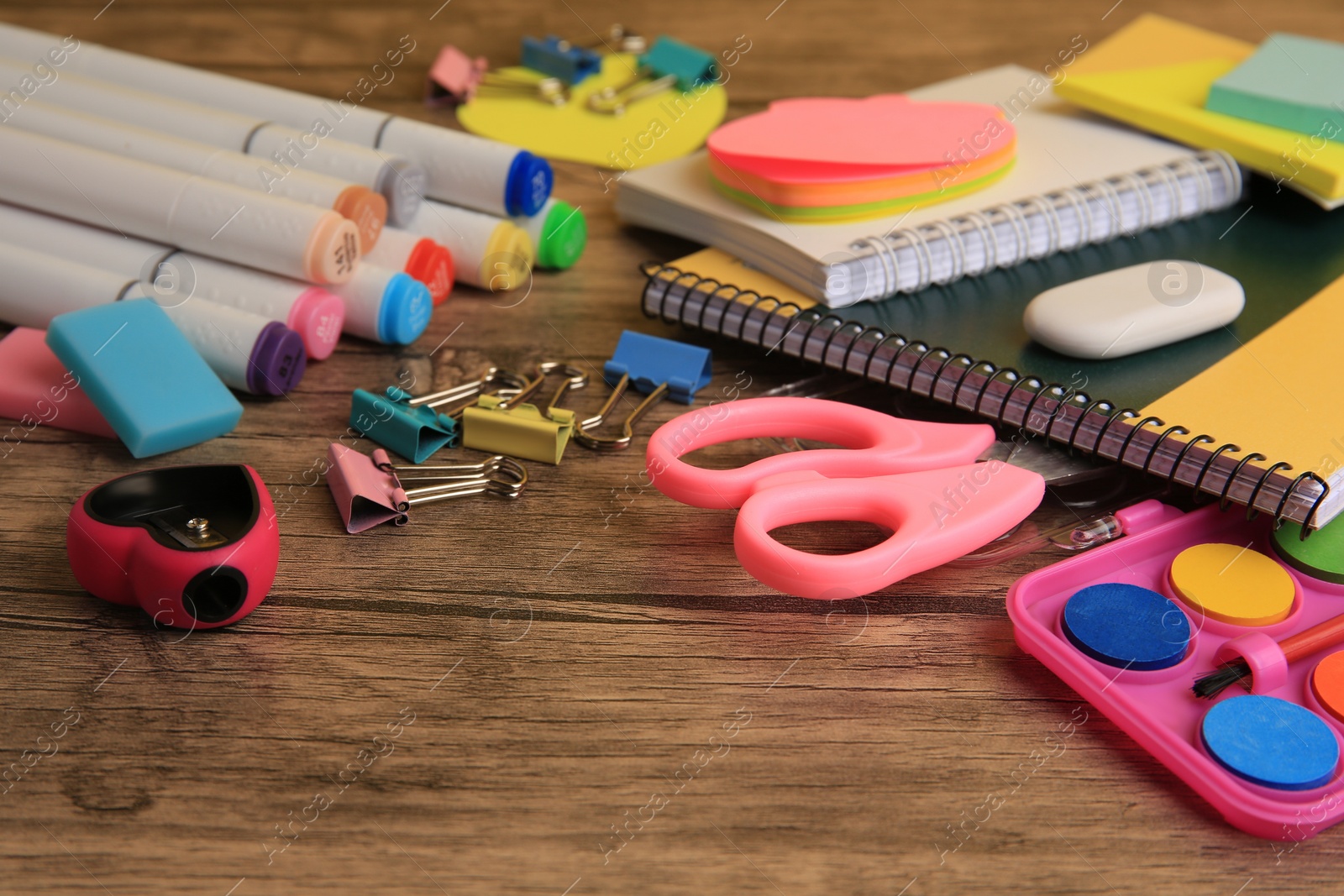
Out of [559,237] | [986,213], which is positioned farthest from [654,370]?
[986,213]

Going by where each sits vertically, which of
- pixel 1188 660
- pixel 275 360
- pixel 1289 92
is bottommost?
pixel 1188 660

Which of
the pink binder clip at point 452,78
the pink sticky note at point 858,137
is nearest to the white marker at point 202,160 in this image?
the pink sticky note at point 858,137

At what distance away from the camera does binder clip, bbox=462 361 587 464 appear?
1.12 metres

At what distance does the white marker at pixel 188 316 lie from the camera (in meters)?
1.18

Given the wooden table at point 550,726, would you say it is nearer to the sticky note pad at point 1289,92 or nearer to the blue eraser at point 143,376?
the blue eraser at point 143,376

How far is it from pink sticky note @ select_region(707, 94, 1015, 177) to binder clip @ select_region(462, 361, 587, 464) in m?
0.37

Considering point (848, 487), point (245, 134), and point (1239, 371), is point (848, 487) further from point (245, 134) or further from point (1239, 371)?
point (245, 134)

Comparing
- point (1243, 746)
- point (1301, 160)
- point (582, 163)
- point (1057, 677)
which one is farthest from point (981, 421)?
point (582, 163)

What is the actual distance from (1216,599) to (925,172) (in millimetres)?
599

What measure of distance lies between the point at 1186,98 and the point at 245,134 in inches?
45.5

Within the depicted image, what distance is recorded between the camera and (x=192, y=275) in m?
1.25

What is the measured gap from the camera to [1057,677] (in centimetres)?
91

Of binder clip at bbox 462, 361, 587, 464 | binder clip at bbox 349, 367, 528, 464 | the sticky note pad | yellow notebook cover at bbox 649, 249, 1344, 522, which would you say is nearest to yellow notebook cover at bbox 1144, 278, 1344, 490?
yellow notebook cover at bbox 649, 249, 1344, 522

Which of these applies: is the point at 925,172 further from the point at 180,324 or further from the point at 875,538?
the point at 180,324
